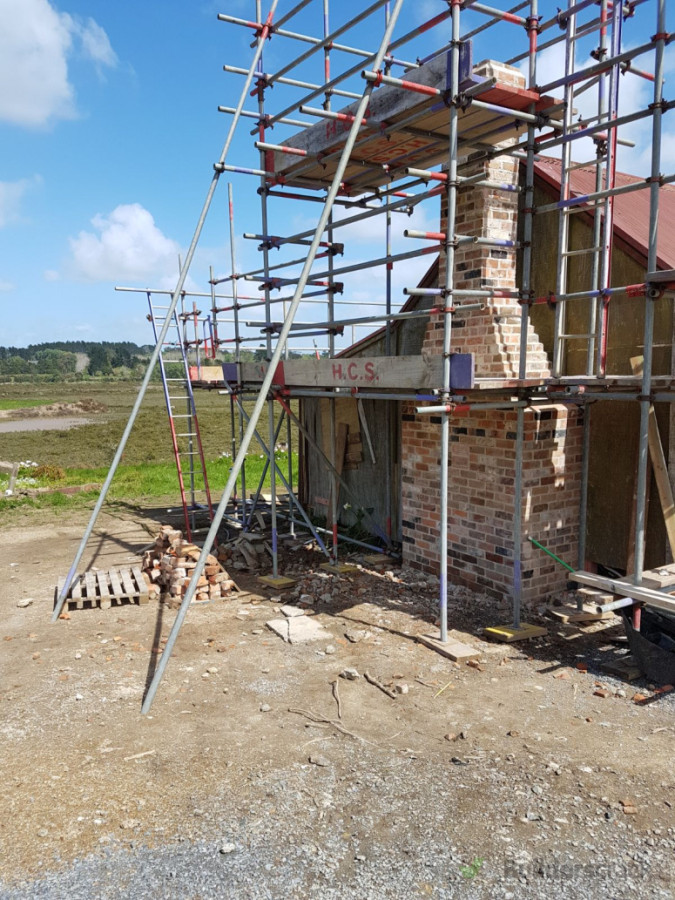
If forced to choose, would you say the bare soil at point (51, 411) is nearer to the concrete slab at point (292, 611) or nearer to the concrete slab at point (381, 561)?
the concrete slab at point (381, 561)

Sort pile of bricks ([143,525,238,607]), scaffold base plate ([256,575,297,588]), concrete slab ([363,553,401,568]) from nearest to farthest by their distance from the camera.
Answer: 1. pile of bricks ([143,525,238,607])
2. scaffold base plate ([256,575,297,588])
3. concrete slab ([363,553,401,568])

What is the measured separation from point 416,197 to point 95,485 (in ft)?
38.5

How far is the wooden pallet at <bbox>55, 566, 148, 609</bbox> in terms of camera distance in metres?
7.44

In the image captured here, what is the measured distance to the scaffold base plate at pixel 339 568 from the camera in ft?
26.9

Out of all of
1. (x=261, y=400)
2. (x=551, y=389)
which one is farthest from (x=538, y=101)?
(x=261, y=400)

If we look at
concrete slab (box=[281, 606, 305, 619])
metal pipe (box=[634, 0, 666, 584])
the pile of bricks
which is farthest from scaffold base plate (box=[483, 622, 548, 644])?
the pile of bricks

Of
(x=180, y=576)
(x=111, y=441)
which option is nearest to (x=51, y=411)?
(x=111, y=441)

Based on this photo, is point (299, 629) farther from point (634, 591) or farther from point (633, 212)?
point (633, 212)

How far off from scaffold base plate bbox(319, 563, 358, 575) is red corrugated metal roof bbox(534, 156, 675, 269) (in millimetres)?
4748

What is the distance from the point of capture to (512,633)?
6094 millimetres

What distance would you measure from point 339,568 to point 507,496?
2498 millimetres

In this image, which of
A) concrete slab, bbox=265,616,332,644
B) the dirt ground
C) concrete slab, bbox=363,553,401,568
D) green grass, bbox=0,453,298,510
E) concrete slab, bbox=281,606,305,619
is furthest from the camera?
green grass, bbox=0,453,298,510

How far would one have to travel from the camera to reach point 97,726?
15.7ft

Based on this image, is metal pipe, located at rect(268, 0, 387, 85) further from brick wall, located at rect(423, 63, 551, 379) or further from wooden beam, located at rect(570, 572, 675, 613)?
wooden beam, located at rect(570, 572, 675, 613)
